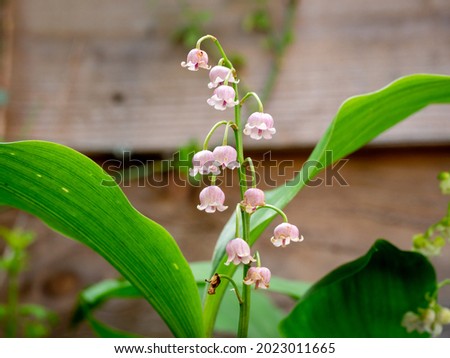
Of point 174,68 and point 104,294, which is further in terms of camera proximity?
point 174,68

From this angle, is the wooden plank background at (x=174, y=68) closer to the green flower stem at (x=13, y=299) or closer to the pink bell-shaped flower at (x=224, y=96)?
the green flower stem at (x=13, y=299)

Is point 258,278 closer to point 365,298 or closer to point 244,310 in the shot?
point 244,310

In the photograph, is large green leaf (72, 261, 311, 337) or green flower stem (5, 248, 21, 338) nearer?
large green leaf (72, 261, 311, 337)

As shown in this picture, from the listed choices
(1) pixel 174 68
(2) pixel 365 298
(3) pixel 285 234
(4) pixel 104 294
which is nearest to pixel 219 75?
(3) pixel 285 234

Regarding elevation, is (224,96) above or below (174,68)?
below

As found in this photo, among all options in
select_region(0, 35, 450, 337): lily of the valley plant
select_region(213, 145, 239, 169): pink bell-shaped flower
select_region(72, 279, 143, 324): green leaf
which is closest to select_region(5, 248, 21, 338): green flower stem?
select_region(72, 279, 143, 324): green leaf

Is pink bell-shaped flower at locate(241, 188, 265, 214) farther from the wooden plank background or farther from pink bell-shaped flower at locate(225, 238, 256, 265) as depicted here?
the wooden plank background

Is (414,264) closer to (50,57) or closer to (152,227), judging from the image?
(152,227)
